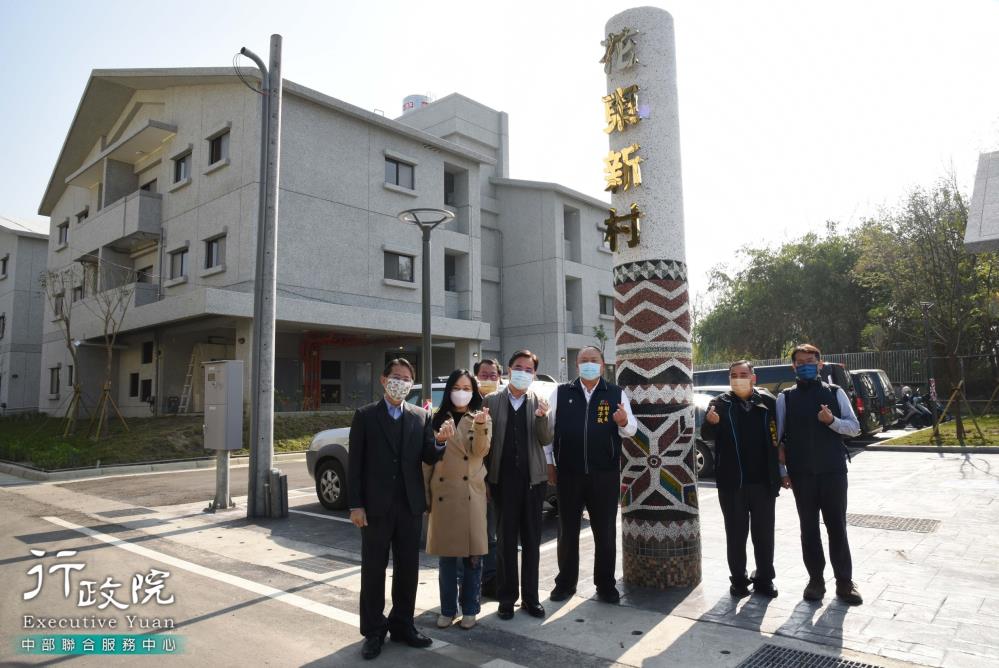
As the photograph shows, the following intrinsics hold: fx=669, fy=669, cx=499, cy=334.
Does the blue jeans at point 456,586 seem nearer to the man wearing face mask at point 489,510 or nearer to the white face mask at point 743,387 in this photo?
the man wearing face mask at point 489,510

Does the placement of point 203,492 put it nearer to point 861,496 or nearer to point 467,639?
point 467,639

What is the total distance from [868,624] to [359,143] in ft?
79.8

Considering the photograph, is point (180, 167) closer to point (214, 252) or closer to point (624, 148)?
point (214, 252)

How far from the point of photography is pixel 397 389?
4.67m

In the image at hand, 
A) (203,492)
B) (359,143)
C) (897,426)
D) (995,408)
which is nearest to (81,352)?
(359,143)

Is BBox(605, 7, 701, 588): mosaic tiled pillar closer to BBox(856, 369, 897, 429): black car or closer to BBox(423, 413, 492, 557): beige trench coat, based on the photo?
BBox(423, 413, 492, 557): beige trench coat

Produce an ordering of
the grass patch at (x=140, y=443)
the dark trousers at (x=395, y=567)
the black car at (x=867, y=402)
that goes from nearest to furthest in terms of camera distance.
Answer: the dark trousers at (x=395, y=567) < the grass patch at (x=140, y=443) < the black car at (x=867, y=402)

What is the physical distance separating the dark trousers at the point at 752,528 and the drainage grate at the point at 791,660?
1.09m

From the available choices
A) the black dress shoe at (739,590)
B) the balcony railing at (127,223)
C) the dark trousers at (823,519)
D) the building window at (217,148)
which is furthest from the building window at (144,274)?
the dark trousers at (823,519)

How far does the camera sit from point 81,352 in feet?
95.4

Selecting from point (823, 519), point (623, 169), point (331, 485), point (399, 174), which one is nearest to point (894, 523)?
point (823, 519)

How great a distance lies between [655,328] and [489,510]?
7.07ft

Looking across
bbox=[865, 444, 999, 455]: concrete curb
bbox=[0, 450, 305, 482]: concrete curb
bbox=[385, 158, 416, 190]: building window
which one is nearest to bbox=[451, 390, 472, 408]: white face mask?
bbox=[0, 450, 305, 482]: concrete curb

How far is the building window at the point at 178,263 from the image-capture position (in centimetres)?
2515
